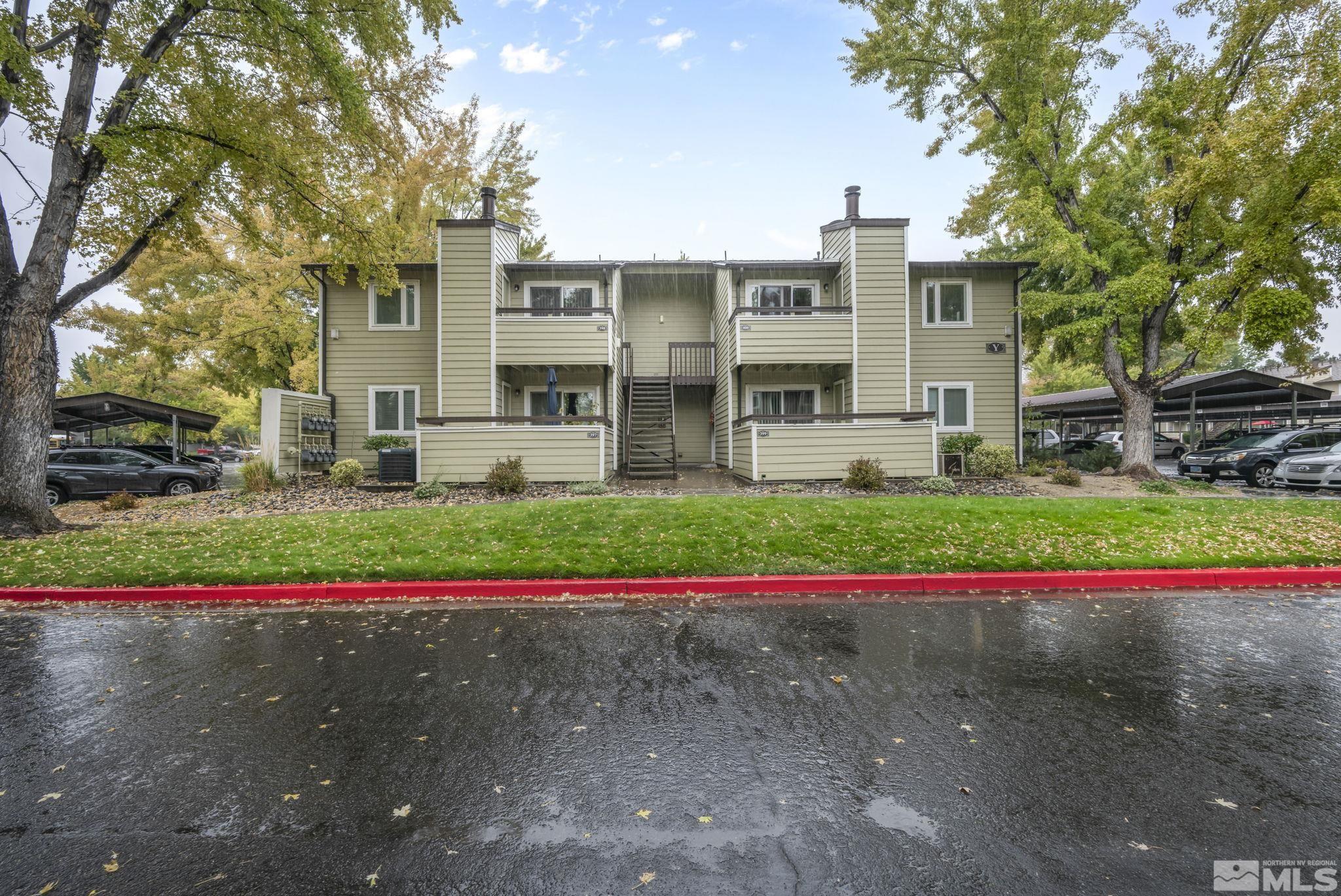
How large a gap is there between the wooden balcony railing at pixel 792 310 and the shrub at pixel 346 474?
428 inches

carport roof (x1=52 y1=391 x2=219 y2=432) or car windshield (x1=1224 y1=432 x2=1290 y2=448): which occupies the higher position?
carport roof (x1=52 y1=391 x2=219 y2=432)

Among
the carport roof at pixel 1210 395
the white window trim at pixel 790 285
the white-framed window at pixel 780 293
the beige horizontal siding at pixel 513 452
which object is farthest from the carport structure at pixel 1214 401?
the beige horizontal siding at pixel 513 452

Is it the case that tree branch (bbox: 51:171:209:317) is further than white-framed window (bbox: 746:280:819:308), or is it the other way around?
white-framed window (bbox: 746:280:819:308)

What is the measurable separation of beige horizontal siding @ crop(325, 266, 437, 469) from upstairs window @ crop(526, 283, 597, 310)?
2.89 metres

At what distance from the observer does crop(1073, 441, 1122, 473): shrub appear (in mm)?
17234

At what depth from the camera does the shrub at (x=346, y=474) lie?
1307cm

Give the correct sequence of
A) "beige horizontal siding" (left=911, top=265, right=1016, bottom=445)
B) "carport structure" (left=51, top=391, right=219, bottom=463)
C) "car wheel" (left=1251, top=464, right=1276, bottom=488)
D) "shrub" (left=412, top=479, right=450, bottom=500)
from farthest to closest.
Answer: "beige horizontal siding" (left=911, top=265, right=1016, bottom=445) → "carport structure" (left=51, top=391, right=219, bottom=463) → "car wheel" (left=1251, top=464, right=1276, bottom=488) → "shrub" (left=412, top=479, right=450, bottom=500)

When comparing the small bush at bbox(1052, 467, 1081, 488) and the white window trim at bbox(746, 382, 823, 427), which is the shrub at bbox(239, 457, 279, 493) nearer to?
the white window trim at bbox(746, 382, 823, 427)

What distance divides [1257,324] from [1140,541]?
9.83 m

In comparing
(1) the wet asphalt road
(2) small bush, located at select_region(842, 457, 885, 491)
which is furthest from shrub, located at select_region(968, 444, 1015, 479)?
(1) the wet asphalt road

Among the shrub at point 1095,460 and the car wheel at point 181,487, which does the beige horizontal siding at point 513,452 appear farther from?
the shrub at point 1095,460

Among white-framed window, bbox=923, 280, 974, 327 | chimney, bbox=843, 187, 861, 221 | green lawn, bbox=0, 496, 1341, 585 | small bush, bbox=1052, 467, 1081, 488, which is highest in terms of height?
chimney, bbox=843, 187, 861, 221

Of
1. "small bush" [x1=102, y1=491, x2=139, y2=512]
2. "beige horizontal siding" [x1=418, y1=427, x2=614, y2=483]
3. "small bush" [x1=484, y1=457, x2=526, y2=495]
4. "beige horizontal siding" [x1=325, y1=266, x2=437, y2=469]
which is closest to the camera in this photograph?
"small bush" [x1=102, y1=491, x2=139, y2=512]

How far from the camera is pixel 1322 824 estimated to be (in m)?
2.37
